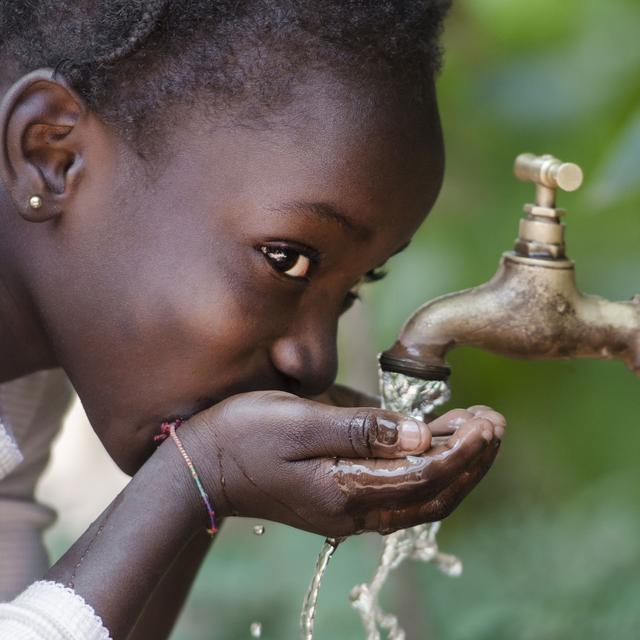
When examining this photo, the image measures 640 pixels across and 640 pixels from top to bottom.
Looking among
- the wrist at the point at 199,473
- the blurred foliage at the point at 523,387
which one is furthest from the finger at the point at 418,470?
the blurred foliage at the point at 523,387

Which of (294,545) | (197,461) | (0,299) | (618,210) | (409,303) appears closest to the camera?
(197,461)

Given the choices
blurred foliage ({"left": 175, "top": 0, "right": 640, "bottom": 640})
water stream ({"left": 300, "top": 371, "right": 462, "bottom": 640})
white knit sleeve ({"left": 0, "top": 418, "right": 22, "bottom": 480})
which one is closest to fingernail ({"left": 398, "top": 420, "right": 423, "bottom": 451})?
water stream ({"left": 300, "top": 371, "right": 462, "bottom": 640})

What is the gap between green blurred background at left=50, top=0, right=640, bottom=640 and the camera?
6.88 feet

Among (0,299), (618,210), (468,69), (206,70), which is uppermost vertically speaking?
(468,69)

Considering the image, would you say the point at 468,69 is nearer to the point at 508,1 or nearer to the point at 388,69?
the point at 508,1

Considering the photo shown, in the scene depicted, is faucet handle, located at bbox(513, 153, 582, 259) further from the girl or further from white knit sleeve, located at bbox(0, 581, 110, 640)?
white knit sleeve, located at bbox(0, 581, 110, 640)

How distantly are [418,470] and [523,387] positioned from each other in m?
1.24

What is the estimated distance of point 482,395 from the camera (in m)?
2.33

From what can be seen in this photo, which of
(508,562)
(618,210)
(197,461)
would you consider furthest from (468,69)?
(197,461)

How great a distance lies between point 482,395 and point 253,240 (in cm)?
115

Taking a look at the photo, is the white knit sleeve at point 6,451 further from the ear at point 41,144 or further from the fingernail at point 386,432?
the fingernail at point 386,432

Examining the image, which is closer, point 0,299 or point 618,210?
point 0,299

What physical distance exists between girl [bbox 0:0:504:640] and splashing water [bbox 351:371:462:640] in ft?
0.35

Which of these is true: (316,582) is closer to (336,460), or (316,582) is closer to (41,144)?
(336,460)
